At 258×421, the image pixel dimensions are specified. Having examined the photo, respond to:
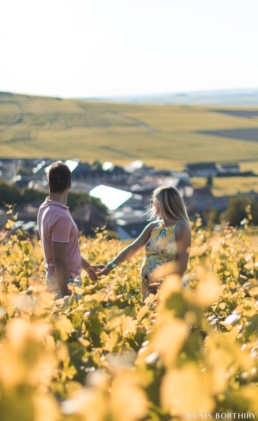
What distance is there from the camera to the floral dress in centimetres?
495

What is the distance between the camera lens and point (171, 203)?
4891 mm

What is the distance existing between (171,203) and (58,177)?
953mm

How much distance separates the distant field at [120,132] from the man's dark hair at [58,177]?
104m

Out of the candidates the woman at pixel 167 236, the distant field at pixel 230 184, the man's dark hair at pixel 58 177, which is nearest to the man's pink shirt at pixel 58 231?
the man's dark hair at pixel 58 177

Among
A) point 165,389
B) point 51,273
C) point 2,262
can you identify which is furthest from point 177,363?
point 2,262

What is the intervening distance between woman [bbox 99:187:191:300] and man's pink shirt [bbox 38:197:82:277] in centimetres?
48

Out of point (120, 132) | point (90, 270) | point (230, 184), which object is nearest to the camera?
point (90, 270)

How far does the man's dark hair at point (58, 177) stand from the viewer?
4469mm

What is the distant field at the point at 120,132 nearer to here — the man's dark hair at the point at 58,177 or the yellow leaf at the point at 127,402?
the man's dark hair at the point at 58,177

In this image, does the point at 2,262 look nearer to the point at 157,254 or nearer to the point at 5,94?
the point at 157,254

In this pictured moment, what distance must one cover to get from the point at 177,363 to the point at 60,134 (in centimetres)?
13364

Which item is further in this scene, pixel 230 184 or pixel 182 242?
pixel 230 184

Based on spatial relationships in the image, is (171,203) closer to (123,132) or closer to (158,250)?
(158,250)

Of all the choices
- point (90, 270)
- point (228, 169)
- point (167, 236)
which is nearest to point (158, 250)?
point (167, 236)
